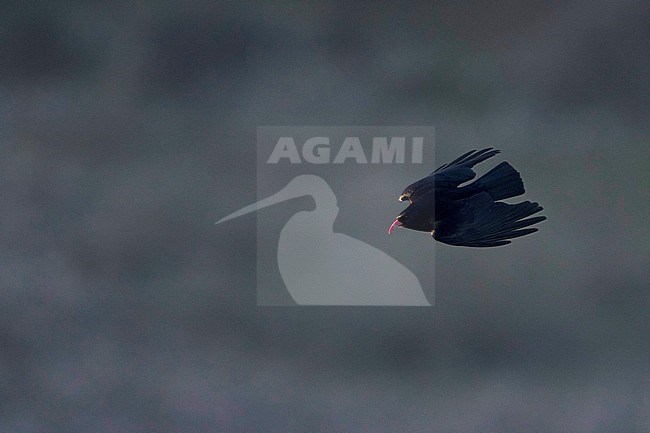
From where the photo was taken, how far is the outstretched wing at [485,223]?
24.9 m

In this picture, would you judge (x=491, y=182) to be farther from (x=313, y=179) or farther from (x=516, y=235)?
(x=313, y=179)

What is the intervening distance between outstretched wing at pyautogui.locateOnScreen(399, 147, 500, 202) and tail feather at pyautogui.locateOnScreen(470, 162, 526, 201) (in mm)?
443

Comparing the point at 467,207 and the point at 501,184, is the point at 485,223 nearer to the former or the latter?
the point at 467,207

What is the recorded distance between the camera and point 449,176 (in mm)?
27516

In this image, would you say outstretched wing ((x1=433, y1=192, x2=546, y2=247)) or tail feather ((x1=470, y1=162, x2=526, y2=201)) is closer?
outstretched wing ((x1=433, y1=192, x2=546, y2=247))

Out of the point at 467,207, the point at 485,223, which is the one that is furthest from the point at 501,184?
the point at 485,223

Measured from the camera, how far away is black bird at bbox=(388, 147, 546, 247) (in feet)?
82.8

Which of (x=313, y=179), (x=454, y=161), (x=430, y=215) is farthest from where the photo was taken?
(x=313, y=179)

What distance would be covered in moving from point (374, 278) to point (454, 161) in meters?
15.6

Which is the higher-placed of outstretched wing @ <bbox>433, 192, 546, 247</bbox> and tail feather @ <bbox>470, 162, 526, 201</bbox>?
tail feather @ <bbox>470, 162, 526, 201</bbox>

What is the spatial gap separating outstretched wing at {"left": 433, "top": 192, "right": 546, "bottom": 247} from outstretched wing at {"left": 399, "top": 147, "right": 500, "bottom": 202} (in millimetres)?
829

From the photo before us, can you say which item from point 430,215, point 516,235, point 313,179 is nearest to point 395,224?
point 430,215

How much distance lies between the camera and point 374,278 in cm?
4400

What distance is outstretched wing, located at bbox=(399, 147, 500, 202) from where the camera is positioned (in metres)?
27.2
